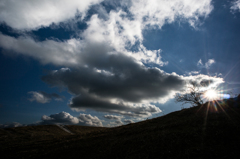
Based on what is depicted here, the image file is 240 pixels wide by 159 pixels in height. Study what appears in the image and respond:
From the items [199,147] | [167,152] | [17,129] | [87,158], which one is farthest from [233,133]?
[17,129]

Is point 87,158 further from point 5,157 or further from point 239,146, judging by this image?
point 239,146

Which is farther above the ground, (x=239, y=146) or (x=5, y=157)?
(x=239, y=146)

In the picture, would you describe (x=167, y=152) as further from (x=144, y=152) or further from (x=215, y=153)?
(x=215, y=153)

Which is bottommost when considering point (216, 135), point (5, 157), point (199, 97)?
point (5, 157)

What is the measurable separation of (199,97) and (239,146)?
42343 millimetres

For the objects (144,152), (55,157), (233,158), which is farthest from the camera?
(55,157)

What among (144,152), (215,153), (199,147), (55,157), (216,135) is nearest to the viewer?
(215,153)

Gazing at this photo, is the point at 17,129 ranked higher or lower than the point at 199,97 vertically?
lower

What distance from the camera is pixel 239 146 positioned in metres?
10.6

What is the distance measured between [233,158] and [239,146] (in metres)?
2.41

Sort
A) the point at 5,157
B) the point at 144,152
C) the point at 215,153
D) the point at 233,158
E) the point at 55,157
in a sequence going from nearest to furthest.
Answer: the point at 233,158 → the point at 215,153 → the point at 144,152 → the point at 55,157 → the point at 5,157

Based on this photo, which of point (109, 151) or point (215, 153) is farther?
point (109, 151)

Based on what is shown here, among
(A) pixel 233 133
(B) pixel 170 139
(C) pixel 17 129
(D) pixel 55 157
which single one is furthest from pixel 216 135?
(C) pixel 17 129

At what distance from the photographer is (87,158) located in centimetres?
1284
